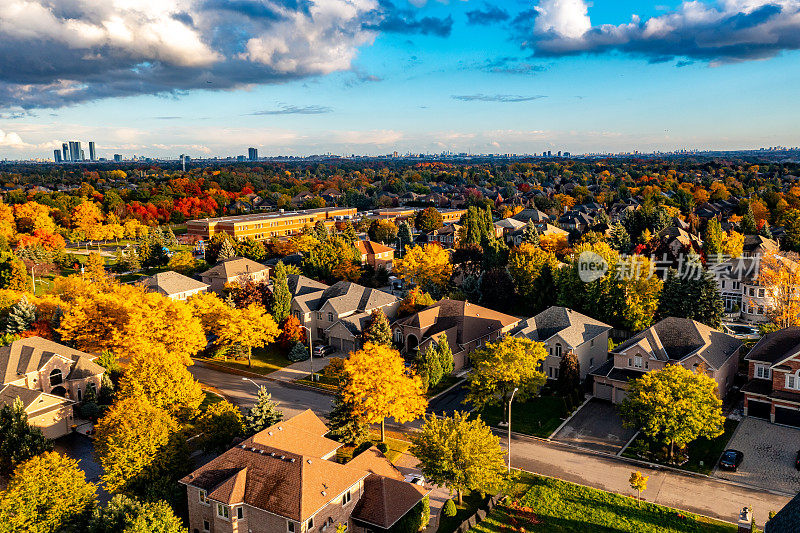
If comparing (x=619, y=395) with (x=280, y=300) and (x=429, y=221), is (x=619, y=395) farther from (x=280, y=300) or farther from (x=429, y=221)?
(x=429, y=221)

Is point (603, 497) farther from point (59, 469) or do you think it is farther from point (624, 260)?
point (624, 260)

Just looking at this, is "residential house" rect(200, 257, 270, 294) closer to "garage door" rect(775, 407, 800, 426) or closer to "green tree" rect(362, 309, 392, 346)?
"green tree" rect(362, 309, 392, 346)

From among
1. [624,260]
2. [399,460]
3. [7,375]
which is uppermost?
[624,260]

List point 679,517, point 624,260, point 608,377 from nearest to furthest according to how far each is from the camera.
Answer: point 679,517 → point 608,377 → point 624,260

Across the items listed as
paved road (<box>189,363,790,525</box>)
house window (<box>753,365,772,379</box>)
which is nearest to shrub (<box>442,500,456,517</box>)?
paved road (<box>189,363,790,525</box>)

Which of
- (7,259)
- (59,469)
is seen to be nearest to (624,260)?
(59,469)

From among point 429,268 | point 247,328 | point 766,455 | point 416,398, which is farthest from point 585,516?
point 429,268
